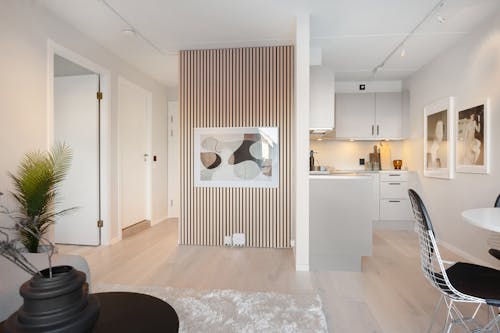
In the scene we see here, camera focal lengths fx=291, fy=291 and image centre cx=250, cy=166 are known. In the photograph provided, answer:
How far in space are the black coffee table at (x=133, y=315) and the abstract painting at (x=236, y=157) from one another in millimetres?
2463

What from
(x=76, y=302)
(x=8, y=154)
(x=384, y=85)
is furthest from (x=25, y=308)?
(x=384, y=85)

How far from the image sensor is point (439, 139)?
392 centimetres

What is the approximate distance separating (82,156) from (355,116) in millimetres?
4282

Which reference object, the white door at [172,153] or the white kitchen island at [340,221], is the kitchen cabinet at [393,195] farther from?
the white door at [172,153]

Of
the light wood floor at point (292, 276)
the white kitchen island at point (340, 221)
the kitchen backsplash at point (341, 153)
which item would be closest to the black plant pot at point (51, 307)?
the light wood floor at point (292, 276)

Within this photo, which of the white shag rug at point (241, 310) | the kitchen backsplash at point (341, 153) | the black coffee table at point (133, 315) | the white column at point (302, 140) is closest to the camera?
the black coffee table at point (133, 315)

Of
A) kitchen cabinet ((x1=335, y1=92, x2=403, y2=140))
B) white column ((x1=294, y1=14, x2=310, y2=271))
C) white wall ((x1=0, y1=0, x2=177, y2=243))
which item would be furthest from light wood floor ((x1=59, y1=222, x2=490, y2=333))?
kitchen cabinet ((x1=335, y1=92, x2=403, y2=140))

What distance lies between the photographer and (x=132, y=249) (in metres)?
3.66

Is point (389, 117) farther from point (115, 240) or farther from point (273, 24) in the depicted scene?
point (115, 240)

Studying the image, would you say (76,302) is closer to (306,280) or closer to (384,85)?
(306,280)

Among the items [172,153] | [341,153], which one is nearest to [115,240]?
[172,153]

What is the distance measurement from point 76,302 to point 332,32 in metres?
→ 3.44

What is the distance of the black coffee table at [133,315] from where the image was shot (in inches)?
44.1

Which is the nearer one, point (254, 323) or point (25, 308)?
point (25, 308)
